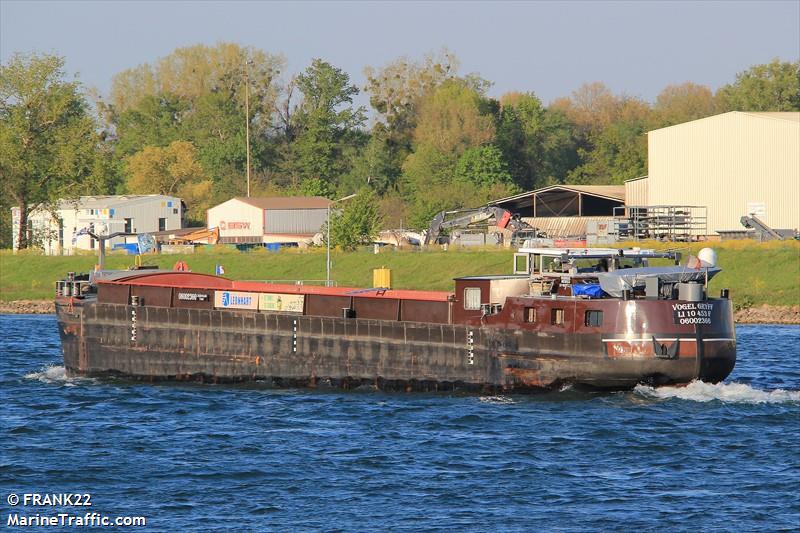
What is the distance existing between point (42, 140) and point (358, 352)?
7854 centimetres

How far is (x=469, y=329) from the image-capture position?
1688 inches

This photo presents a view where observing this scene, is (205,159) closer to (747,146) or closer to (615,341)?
(747,146)

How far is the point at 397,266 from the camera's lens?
89.6 metres

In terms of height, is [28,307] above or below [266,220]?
below

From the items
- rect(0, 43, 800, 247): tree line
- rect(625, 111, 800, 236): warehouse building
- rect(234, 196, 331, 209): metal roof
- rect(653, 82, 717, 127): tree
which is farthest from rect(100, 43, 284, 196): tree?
rect(625, 111, 800, 236): warehouse building

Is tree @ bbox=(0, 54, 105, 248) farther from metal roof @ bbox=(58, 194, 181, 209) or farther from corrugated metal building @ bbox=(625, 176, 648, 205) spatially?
corrugated metal building @ bbox=(625, 176, 648, 205)

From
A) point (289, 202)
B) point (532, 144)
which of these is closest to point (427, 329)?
point (289, 202)

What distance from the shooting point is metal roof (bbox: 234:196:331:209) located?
407ft

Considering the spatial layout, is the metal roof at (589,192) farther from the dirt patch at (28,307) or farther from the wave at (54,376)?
the wave at (54,376)

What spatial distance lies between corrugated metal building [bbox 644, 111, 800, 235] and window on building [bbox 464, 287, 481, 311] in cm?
5154

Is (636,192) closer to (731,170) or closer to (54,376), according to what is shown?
(731,170)

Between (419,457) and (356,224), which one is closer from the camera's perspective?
(419,457)

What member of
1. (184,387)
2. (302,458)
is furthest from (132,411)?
(302,458)

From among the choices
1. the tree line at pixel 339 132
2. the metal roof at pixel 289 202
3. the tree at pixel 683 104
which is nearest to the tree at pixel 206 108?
the tree line at pixel 339 132
